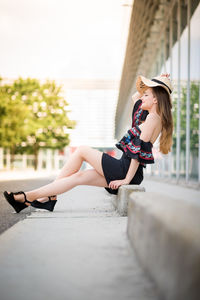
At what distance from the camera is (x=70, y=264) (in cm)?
228

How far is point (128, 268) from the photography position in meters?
2.19

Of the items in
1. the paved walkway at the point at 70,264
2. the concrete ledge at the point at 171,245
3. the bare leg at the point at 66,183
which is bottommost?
the paved walkway at the point at 70,264

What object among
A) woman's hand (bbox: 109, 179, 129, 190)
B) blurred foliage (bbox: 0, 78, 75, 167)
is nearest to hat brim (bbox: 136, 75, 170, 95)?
woman's hand (bbox: 109, 179, 129, 190)

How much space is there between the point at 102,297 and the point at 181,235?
53cm

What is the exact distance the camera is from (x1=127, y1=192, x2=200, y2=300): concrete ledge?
1325 mm

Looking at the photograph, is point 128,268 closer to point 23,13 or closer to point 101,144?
point 23,13

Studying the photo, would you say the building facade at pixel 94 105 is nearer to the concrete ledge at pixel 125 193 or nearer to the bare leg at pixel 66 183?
the bare leg at pixel 66 183

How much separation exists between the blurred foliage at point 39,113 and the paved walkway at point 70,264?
28287mm

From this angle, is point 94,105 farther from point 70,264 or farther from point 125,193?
point 70,264

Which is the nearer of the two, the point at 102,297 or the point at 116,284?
the point at 102,297

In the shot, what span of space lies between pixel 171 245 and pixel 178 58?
1187cm

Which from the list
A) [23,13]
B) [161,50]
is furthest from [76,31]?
[161,50]

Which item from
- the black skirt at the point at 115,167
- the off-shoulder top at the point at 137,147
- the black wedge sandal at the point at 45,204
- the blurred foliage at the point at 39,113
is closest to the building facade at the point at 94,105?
the blurred foliage at the point at 39,113

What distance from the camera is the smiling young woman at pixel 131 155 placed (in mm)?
4031
